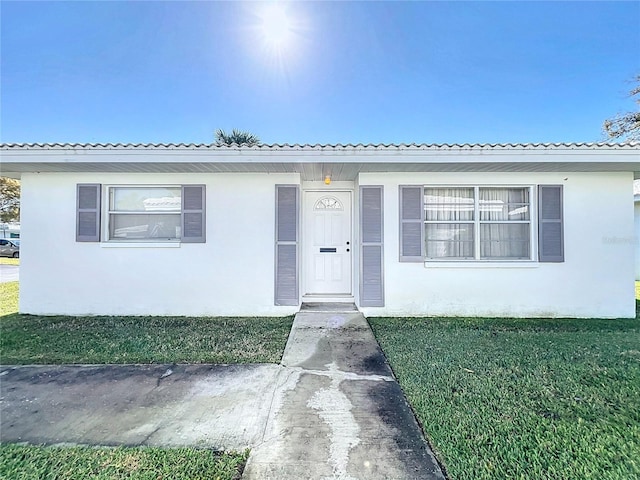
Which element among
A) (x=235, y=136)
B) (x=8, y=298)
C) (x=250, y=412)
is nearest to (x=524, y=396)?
Answer: (x=250, y=412)

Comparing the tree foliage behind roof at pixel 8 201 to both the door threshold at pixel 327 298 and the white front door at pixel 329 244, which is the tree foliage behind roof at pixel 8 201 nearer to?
the white front door at pixel 329 244

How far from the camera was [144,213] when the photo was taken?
599 centimetres

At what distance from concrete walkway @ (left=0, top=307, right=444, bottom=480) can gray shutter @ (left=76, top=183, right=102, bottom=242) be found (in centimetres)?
294

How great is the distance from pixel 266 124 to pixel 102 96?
6005 millimetres

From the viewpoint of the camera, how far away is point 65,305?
5863mm

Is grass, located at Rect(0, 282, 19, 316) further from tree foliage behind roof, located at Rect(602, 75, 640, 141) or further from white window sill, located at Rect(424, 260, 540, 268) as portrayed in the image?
tree foliage behind roof, located at Rect(602, 75, 640, 141)

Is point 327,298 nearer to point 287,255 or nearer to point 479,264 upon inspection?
point 287,255

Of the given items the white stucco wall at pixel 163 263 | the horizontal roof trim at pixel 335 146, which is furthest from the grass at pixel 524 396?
the horizontal roof trim at pixel 335 146

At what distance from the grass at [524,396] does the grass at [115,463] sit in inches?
61.0

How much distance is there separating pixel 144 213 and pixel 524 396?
257 inches

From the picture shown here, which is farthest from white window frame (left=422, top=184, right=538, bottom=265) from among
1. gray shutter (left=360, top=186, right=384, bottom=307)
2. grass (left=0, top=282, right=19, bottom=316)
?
grass (left=0, top=282, right=19, bottom=316)

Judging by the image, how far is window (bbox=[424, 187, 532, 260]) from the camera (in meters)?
5.94

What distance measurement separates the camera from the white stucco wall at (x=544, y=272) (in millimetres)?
5715

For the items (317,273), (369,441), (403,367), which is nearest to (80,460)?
(369,441)
